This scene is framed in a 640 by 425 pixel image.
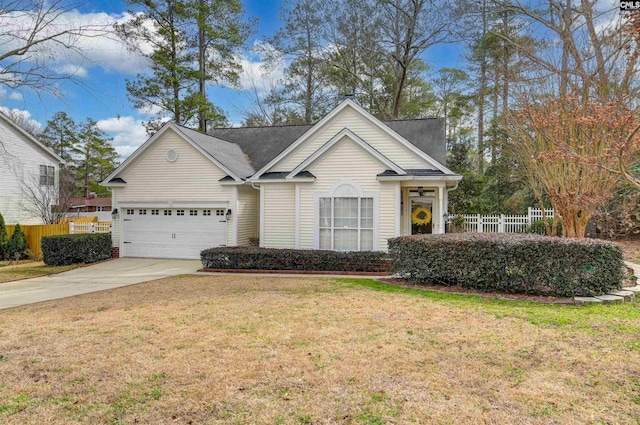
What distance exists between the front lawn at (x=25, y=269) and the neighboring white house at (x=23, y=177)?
17.9 feet

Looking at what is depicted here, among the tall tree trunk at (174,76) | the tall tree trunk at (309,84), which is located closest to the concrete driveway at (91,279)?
the tall tree trunk at (174,76)

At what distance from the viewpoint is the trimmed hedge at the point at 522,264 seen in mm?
8172

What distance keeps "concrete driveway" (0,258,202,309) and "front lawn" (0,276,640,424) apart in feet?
5.55

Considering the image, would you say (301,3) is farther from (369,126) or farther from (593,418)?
(593,418)

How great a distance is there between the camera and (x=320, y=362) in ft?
15.8

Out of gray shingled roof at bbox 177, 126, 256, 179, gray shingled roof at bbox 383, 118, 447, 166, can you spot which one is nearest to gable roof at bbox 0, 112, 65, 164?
gray shingled roof at bbox 177, 126, 256, 179

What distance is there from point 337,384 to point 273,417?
0.87 meters

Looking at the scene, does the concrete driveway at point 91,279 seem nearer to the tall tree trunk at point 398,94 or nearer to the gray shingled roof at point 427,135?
the gray shingled roof at point 427,135

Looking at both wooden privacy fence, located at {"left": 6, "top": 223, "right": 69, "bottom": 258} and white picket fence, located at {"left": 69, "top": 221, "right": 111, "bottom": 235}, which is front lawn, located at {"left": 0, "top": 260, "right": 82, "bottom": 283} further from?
white picket fence, located at {"left": 69, "top": 221, "right": 111, "bottom": 235}

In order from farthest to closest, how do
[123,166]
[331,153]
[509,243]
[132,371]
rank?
1. [123,166]
2. [331,153]
3. [509,243]
4. [132,371]

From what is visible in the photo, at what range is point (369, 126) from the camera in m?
14.6

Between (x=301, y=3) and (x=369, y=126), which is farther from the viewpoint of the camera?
(x=301, y=3)

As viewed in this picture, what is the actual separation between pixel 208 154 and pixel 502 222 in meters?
14.9

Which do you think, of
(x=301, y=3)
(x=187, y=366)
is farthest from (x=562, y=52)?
(x=301, y=3)
